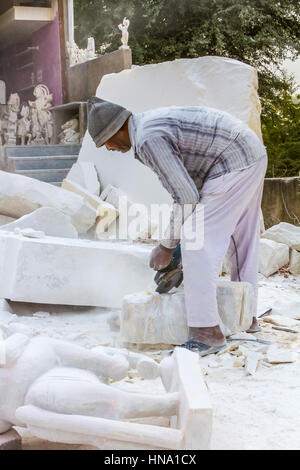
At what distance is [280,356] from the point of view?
305 cm

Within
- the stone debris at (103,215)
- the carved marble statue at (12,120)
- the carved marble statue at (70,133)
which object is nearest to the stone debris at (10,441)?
the stone debris at (103,215)

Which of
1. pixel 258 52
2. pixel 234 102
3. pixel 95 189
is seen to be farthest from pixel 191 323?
pixel 258 52

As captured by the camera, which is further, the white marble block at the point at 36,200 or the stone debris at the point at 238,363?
the white marble block at the point at 36,200

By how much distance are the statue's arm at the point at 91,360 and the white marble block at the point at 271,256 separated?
138 inches

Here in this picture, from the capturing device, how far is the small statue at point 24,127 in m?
11.8

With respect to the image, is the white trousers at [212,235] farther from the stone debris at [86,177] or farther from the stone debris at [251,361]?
the stone debris at [86,177]

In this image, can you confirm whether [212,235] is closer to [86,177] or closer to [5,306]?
[5,306]

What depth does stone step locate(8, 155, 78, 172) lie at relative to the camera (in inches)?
350

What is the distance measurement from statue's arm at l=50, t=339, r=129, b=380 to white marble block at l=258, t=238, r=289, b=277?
3513 mm

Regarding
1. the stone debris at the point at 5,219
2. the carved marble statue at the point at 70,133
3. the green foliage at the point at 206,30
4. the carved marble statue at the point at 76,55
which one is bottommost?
the stone debris at the point at 5,219

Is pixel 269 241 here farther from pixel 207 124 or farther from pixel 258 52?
pixel 258 52

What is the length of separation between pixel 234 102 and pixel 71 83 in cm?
576

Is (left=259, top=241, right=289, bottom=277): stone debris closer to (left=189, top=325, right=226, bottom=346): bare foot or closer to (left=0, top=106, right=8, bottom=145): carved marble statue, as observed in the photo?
(left=189, top=325, right=226, bottom=346): bare foot

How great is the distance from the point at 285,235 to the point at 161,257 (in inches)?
119
